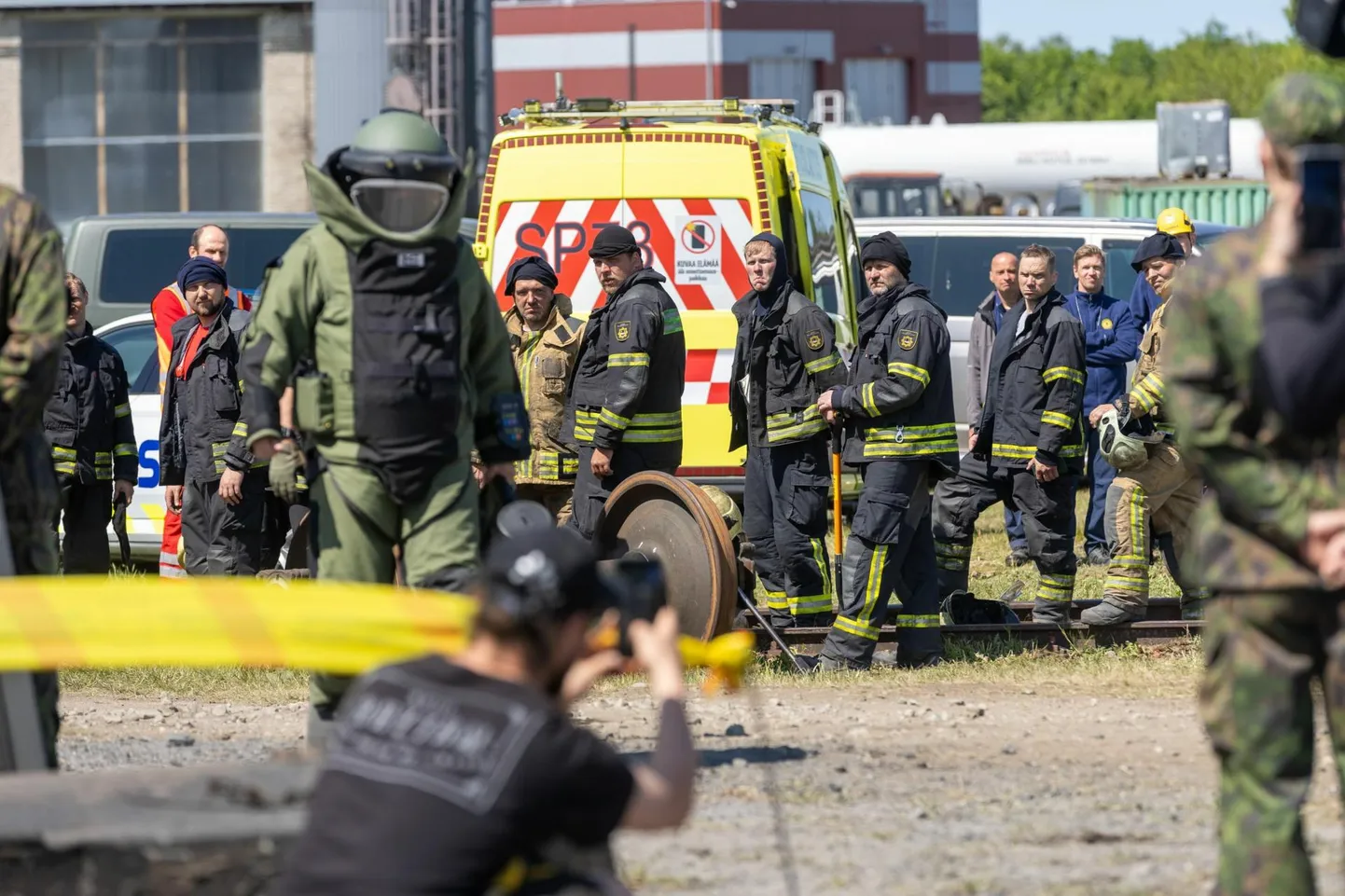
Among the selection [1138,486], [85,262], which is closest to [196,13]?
[85,262]

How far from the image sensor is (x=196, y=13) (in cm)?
2581

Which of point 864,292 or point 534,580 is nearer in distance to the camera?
point 534,580

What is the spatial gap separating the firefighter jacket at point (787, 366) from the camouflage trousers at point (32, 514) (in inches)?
183

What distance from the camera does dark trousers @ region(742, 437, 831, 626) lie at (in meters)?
9.78

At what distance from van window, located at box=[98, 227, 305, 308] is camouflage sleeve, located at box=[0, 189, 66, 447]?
32.7 ft

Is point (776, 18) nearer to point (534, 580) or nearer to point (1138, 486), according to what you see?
point (1138, 486)

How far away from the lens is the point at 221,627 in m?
4.53

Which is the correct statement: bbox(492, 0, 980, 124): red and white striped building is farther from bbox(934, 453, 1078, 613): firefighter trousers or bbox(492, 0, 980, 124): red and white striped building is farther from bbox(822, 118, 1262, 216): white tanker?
bbox(934, 453, 1078, 613): firefighter trousers

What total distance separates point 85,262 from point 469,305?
9789 millimetres

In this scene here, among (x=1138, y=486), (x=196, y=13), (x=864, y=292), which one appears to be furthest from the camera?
(x=196, y=13)

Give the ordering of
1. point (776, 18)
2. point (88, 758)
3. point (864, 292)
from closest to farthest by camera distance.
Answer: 1. point (88, 758)
2. point (864, 292)
3. point (776, 18)

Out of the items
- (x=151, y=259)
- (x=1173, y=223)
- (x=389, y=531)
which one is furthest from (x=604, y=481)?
(x=151, y=259)

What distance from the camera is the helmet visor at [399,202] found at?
245 inches

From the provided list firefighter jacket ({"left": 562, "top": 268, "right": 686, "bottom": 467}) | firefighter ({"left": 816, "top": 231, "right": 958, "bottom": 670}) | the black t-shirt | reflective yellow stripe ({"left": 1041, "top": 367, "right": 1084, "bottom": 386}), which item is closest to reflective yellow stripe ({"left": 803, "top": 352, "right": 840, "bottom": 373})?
firefighter ({"left": 816, "top": 231, "right": 958, "bottom": 670})
